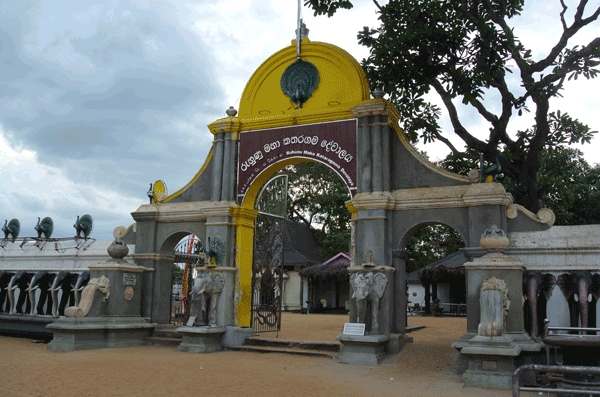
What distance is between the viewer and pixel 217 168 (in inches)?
494

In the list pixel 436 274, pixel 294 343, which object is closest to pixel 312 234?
pixel 436 274

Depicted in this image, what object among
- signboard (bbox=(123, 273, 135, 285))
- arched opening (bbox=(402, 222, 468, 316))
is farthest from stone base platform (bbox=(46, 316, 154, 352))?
arched opening (bbox=(402, 222, 468, 316))

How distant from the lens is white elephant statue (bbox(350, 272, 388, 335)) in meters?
10.1

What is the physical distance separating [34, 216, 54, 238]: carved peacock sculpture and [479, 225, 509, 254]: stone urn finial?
11701mm

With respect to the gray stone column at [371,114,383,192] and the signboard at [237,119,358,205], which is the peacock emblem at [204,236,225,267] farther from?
the gray stone column at [371,114,383,192]

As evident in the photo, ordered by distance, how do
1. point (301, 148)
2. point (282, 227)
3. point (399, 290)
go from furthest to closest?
point (282, 227)
point (301, 148)
point (399, 290)

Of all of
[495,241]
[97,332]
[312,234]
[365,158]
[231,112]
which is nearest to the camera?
[495,241]

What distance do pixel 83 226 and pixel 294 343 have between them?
674 centimetres

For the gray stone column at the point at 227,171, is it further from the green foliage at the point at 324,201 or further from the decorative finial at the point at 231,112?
the green foliage at the point at 324,201

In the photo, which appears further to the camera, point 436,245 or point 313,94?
point 436,245

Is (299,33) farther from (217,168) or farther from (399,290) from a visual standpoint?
(399,290)

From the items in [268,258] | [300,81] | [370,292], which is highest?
[300,81]

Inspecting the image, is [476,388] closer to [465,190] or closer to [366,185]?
[465,190]

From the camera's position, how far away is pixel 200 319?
37.4 ft
